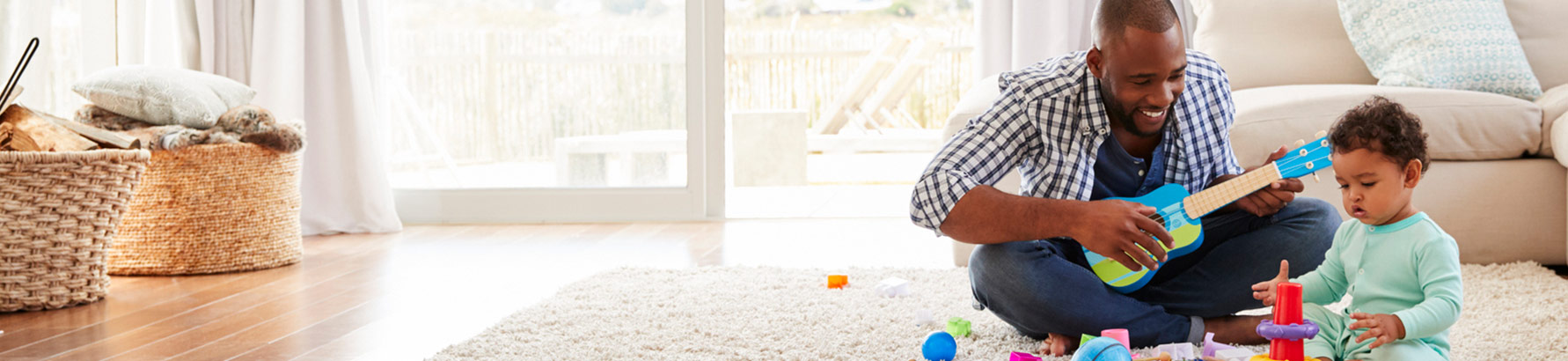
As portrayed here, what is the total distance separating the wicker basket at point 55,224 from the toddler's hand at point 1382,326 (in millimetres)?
2103

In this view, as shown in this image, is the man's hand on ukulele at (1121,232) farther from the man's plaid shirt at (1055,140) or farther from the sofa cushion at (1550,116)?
the sofa cushion at (1550,116)

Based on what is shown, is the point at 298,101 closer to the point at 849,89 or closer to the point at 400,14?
the point at 400,14

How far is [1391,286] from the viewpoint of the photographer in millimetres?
1326

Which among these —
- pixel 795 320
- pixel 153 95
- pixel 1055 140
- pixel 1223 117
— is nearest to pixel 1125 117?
pixel 1055 140

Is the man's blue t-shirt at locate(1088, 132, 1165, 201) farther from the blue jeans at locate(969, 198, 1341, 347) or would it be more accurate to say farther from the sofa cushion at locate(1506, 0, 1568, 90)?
the sofa cushion at locate(1506, 0, 1568, 90)

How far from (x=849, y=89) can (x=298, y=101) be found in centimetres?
256

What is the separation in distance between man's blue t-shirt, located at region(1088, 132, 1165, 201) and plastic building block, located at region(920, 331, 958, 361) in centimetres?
27

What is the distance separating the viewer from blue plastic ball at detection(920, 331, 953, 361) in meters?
1.55

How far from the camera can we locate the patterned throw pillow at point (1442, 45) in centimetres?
264

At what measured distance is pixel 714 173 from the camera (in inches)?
147

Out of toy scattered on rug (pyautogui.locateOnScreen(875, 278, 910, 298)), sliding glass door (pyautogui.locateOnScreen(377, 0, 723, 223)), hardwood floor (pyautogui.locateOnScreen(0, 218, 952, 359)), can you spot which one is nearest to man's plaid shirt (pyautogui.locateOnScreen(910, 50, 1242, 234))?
toy scattered on rug (pyautogui.locateOnScreen(875, 278, 910, 298))

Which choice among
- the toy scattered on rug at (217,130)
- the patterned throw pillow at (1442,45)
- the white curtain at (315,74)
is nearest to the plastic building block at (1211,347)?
the patterned throw pillow at (1442,45)

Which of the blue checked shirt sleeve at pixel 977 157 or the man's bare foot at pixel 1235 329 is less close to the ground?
the blue checked shirt sleeve at pixel 977 157

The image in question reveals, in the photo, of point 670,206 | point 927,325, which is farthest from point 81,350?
point 670,206
